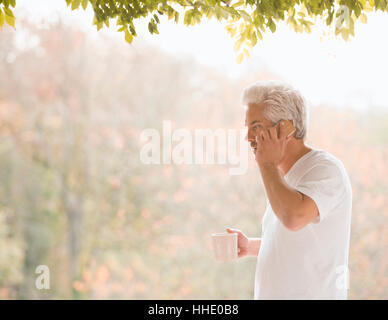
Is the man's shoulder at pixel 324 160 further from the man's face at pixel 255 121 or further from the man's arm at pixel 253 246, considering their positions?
the man's arm at pixel 253 246

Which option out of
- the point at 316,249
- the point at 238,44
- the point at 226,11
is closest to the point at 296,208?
the point at 316,249

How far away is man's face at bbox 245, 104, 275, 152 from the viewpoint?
1241 mm

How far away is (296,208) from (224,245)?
0.33 meters

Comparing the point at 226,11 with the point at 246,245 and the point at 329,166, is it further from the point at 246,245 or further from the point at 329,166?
the point at 246,245

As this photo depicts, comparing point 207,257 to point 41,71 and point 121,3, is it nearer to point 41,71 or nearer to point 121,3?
point 41,71

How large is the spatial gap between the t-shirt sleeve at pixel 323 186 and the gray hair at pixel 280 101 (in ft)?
0.49

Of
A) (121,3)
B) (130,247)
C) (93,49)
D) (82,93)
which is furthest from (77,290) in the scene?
(121,3)

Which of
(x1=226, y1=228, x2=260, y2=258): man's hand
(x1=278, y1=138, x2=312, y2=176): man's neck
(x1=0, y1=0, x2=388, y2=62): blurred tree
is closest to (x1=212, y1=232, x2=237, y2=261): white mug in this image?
(x1=226, y1=228, x2=260, y2=258): man's hand

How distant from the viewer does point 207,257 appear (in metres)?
4.23

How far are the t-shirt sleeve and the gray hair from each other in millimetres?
149

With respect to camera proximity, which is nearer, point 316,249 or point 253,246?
point 316,249

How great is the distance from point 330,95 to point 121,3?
297cm

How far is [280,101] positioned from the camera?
125cm

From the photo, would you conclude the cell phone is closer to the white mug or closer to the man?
the man
